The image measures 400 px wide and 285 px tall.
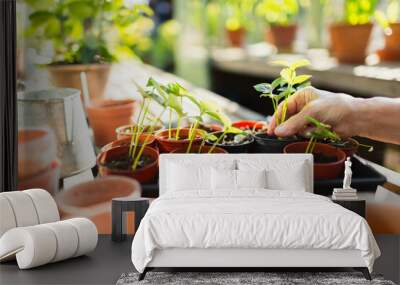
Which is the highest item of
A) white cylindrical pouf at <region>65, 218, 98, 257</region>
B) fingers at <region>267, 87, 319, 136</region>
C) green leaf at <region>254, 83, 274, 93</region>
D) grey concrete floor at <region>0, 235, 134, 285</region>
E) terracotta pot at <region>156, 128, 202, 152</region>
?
green leaf at <region>254, 83, 274, 93</region>

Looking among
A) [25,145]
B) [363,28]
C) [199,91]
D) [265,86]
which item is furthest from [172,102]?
[363,28]

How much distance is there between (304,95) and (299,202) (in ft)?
3.20

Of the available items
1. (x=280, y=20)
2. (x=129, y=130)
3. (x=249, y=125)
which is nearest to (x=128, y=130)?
(x=129, y=130)

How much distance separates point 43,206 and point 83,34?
116 centimetres

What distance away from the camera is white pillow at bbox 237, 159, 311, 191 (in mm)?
3854

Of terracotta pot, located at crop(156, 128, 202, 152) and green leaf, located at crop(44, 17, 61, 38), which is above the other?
green leaf, located at crop(44, 17, 61, 38)

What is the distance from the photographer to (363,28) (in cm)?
424

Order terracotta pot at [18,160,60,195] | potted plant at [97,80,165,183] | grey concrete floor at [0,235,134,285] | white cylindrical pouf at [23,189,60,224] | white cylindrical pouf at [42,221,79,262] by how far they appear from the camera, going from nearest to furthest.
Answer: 1. grey concrete floor at [0,235,134,285]
2. white cylindrical pouf at [42,221,79,262]
3. white cylindrical pouf at [23,189,60,224]
4. potted plant at [97,80,165,183]
5. terracotta pot at [18,160,60,195]

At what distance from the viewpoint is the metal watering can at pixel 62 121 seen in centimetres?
430

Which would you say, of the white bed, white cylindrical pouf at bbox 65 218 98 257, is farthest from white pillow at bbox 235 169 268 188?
white cylindrical pouf at bbox 65 218 98 257

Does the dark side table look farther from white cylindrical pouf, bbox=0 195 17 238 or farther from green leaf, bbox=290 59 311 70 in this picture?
white cylindrical pouf, bbox=0 195 17 238

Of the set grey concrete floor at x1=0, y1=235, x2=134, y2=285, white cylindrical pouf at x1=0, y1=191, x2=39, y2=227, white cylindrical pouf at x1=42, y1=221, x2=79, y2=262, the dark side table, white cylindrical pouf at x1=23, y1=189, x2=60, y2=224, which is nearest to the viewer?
grey concrete floor at x1=0, y1=235, x2=134, y2=285

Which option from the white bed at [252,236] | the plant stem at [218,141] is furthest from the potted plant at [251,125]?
the white bed at [252,236]

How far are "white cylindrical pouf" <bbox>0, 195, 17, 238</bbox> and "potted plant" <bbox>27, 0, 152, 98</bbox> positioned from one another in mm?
976
